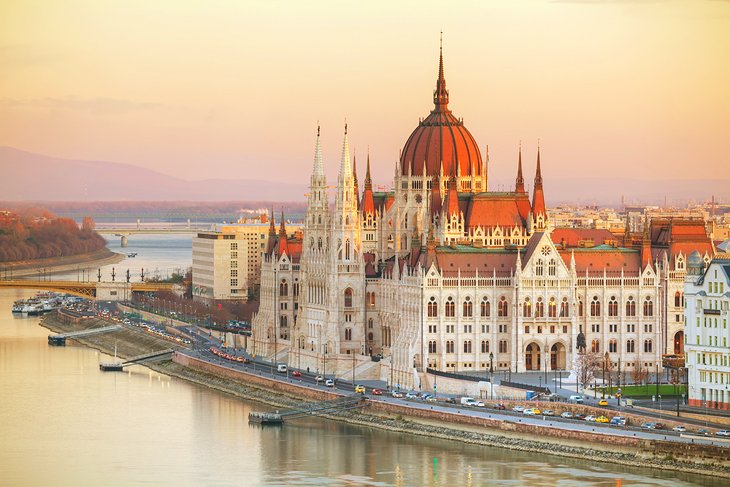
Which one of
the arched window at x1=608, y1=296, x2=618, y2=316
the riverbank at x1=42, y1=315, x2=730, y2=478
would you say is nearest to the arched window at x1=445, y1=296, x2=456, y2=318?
the riverbank at x1=42, y1=315, x2=730, y2=478

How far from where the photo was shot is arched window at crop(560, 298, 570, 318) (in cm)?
12219

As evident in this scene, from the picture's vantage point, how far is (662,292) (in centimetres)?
12444

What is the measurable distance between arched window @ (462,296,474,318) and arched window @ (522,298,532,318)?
2938 mm

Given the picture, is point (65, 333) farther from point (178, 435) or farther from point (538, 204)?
point (178, 435)

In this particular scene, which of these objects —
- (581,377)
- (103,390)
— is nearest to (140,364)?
(103,390)

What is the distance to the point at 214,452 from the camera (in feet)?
344

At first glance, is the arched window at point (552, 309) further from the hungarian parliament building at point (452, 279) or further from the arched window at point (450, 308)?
the arched window at point (450, 308)

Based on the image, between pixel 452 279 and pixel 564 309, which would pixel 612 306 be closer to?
pixel 564 309

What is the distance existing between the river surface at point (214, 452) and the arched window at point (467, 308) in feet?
35.9

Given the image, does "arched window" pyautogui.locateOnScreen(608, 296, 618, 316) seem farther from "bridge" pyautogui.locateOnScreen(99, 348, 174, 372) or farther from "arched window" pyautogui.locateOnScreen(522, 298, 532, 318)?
"bridge" pyautogui.locateOnScreen(99, 348, 174, 372)

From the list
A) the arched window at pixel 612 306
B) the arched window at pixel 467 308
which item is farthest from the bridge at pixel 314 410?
the arched window at pixel 612 306

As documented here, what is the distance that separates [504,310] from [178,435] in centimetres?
2140

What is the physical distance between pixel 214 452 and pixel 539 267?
25.3m

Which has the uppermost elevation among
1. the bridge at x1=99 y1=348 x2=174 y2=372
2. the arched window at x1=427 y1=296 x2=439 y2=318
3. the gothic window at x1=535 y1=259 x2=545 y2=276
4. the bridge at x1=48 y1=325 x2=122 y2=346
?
the gothic window at x1=535 y1=259 x2=545 y2=276
